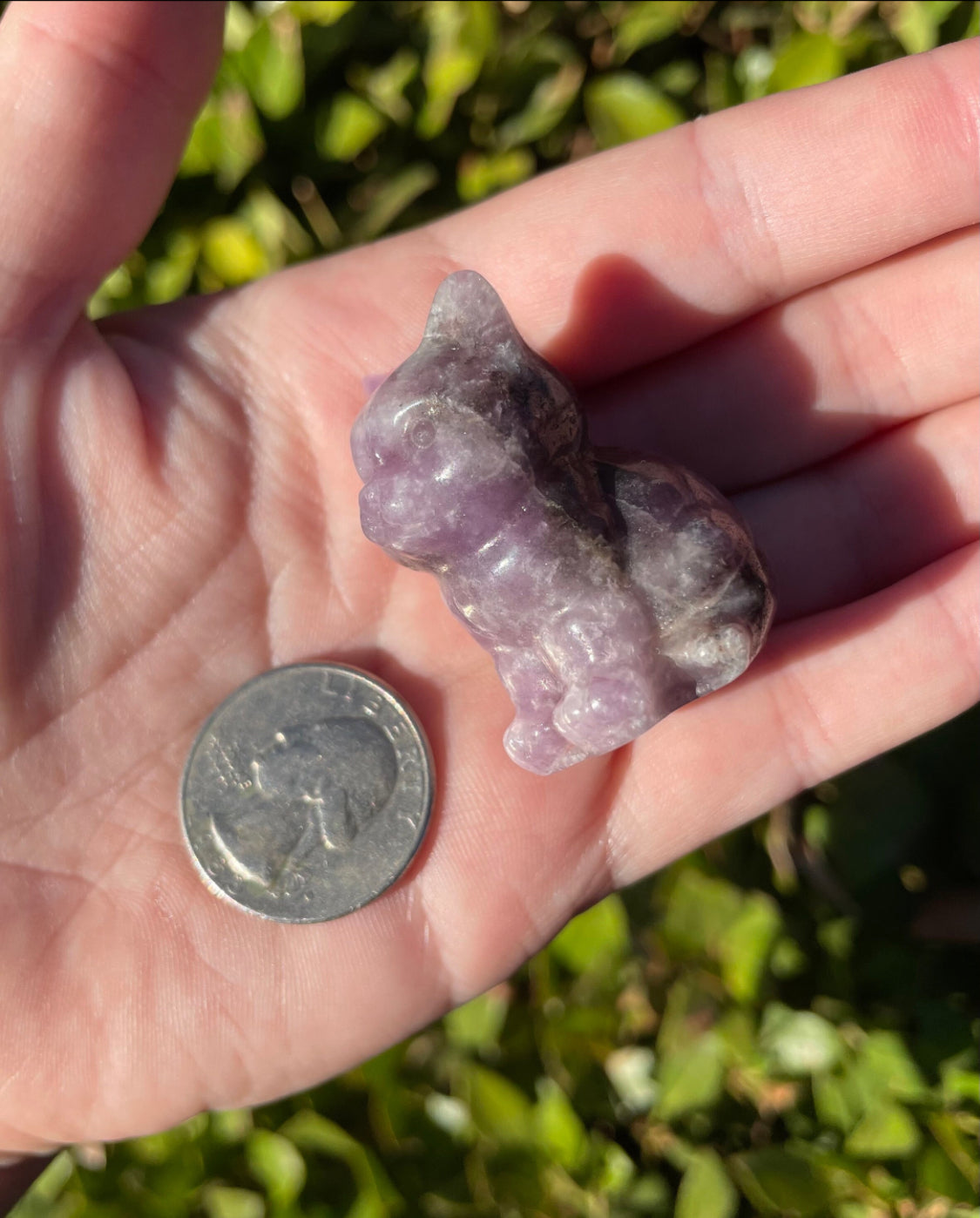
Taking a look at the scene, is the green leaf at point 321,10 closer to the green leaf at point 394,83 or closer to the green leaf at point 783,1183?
the green leaf at point 394,83

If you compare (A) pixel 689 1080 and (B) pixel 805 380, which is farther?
(B) pixel 805 380

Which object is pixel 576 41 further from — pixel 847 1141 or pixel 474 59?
pixel 847 1141

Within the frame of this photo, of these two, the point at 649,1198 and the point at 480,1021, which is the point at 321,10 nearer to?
the point at 480,1021

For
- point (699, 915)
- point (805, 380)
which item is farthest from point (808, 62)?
point (699, 915)

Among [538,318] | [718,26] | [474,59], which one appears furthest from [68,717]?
[718,26]

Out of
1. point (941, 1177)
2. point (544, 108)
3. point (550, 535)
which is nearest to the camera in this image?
point (550, 535)

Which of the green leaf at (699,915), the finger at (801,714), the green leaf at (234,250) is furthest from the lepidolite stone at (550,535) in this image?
the green leaf at (234,250)
